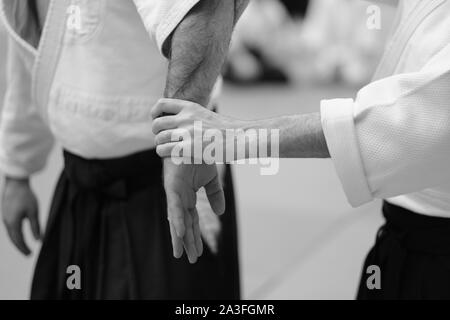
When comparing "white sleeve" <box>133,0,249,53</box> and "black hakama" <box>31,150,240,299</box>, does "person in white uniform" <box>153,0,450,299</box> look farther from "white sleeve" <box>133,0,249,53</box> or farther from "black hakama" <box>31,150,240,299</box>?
"black hakama" <box>31,150,240,299</box>

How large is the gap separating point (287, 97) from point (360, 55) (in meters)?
0.51

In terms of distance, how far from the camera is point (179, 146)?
969 mm

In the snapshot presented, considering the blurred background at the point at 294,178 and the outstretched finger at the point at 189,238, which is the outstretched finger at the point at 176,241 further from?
the blurred background at the point at 294,178

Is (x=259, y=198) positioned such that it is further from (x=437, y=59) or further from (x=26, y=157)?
(x=437, y=59)

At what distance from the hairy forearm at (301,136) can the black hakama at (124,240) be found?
42 centimetres

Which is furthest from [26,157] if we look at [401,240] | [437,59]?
[437,59]

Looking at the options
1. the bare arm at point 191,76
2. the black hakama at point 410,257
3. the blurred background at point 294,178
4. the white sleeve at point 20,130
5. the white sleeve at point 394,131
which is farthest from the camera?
the blurred background at point 294,178

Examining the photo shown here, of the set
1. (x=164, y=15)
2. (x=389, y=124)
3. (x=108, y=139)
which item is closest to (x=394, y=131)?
(x=389, y=124)

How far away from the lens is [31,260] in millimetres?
2518

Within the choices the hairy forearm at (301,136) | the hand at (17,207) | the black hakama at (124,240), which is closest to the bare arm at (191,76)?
the hairy forearm at (301,136)

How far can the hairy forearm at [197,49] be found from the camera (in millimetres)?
1013

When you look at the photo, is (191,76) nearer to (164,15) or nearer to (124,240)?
(164,15)

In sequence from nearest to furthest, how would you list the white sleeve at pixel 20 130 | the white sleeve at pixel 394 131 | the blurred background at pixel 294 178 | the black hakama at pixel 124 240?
the white sleeve at pixel 394 131 < the black hakama at pixel 124 240 < the white sleeve at pixel 20 130 < the blurred background at pixel 294 178

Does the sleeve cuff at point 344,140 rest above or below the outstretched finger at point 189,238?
above
